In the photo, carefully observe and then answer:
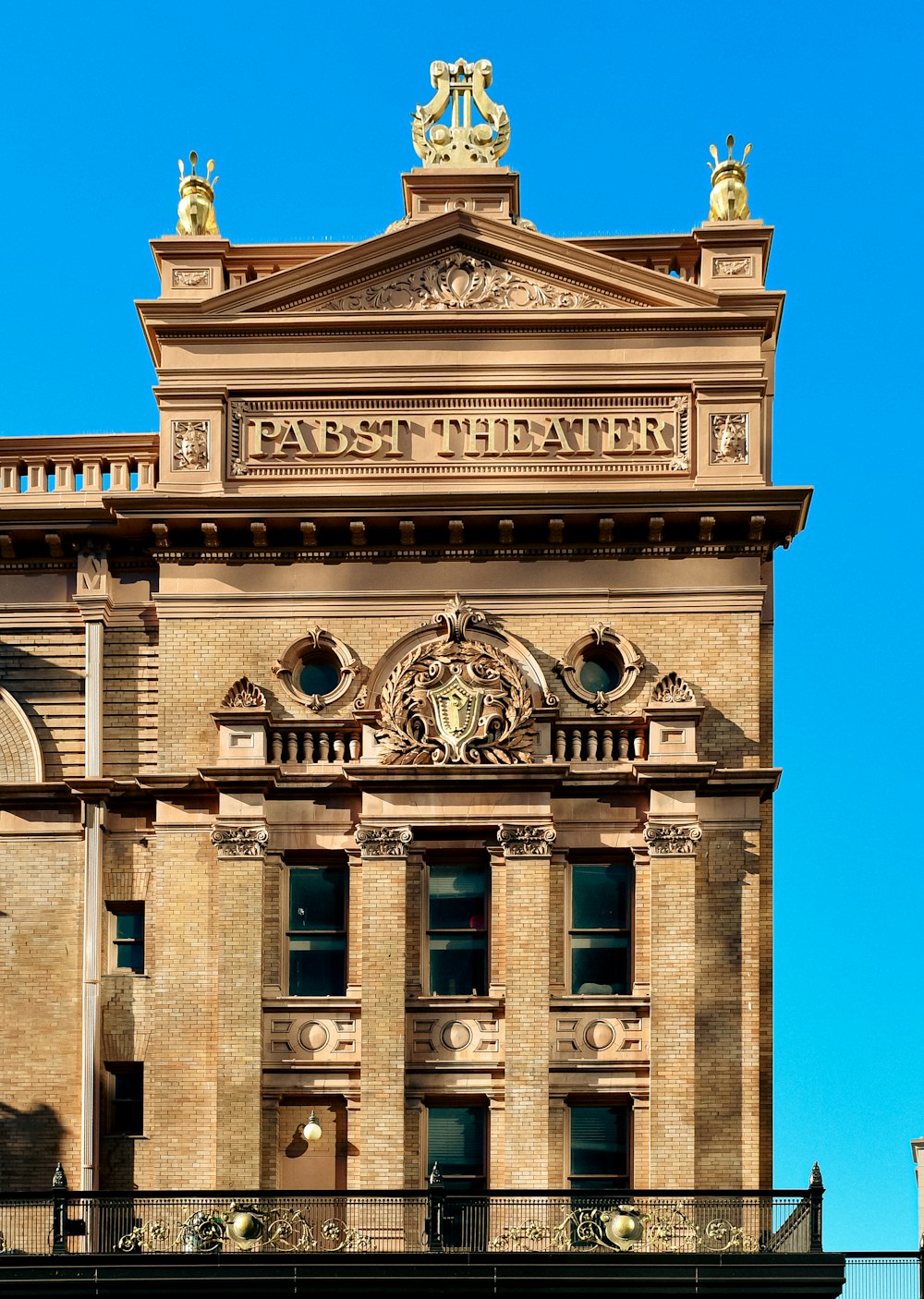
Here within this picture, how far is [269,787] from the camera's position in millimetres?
41031

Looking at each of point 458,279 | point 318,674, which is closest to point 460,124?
point 458,279

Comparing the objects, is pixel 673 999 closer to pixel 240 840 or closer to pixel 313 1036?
pixel 313 1036

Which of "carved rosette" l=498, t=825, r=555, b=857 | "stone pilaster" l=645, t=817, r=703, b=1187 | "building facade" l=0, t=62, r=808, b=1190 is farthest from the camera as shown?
"carved rosette" l=498, t=825, r=555, b=857

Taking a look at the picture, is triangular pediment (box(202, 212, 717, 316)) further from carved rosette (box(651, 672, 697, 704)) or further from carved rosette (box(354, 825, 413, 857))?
carved rosette (box(354, 825, 413, 857))

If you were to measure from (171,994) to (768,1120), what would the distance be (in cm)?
873

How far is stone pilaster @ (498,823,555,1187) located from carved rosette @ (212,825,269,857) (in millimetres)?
3440

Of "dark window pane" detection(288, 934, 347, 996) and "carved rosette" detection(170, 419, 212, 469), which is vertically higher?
"carved rosette" detection(170, 419, 212, 469)

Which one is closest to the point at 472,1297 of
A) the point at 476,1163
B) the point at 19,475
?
the point at 476,1163

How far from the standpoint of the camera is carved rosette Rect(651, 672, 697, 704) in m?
40.9

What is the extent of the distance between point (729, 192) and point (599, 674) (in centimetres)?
779

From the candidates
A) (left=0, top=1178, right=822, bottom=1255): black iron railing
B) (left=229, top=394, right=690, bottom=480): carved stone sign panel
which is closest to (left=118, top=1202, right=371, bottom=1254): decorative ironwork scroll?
(left=0, top=1178, right=822, bottom=1255): black iron railing

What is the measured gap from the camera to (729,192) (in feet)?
142

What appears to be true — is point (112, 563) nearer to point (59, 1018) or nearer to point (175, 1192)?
point (59, 1018)

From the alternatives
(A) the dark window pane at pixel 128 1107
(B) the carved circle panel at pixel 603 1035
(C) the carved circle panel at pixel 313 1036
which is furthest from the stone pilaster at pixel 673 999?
(A) the dark window pane at pixel 128 1107
